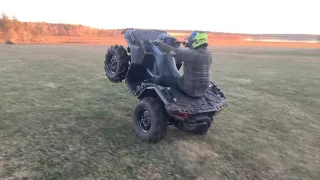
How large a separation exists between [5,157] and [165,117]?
10.2ft

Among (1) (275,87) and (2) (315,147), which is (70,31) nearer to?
(1) (275,87)

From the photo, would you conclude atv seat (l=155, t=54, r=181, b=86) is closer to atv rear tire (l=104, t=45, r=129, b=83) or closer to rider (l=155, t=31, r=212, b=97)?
rider (l=155, t=31, r=212, b=97)

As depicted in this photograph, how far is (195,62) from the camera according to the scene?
6.00m

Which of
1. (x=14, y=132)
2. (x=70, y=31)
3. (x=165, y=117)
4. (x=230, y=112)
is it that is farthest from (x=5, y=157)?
(x=70, y=31)

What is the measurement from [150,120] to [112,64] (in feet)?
7.52

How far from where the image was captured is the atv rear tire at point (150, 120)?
19.8ft

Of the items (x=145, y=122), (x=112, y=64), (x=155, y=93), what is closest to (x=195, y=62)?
(x=155, y=93)

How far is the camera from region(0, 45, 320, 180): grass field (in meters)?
5.24

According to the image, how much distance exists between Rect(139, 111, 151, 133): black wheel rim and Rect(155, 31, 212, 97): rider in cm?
101

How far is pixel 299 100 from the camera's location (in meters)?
11.5

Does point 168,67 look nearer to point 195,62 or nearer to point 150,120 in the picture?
point 195,62

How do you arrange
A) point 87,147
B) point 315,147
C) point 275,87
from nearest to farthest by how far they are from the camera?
point 87,147 → point 315,147 → point 275,87

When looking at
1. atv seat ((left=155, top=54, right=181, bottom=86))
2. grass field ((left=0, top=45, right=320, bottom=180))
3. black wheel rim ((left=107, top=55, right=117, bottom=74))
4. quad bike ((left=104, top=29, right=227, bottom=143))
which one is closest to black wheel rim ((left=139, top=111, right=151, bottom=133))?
quad bike ((left=104, top=29, right=227, bottom=143))

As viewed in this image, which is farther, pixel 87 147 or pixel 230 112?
pixel 230 112
